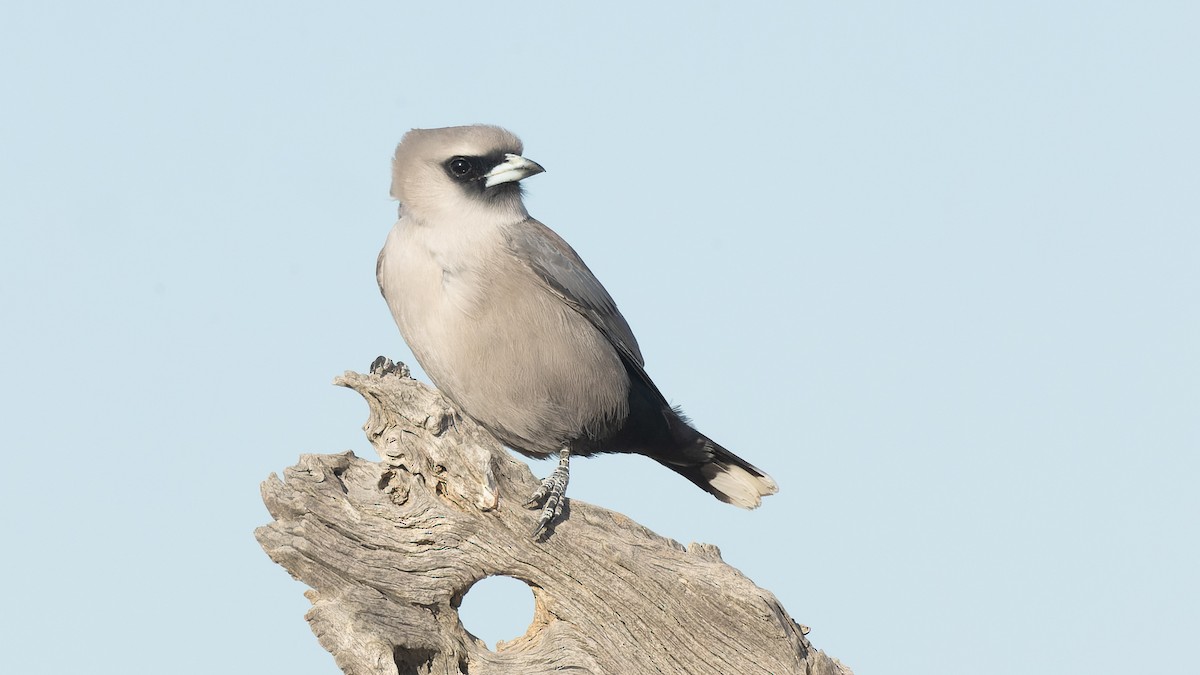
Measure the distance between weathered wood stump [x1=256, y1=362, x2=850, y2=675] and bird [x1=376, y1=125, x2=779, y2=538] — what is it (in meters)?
0.47

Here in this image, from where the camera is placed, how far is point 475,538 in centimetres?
739

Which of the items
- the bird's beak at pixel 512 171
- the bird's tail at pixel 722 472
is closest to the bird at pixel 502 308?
the bird's beak at pixel 512 171

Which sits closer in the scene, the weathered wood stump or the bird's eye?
the weathered wood stump

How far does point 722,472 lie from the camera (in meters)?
9.66

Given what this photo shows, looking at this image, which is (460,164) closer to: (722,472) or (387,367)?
(387,367)

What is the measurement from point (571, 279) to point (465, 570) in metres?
2.24

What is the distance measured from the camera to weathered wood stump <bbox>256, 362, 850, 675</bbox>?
23.4 ft

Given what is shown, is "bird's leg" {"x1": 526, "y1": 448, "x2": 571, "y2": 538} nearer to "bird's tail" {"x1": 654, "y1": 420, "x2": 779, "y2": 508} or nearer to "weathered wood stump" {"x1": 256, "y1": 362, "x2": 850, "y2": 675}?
"weathered wood stump" {"x1": 256, "y1": 362, "x2": 850, "y2": 675}

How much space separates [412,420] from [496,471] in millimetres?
542

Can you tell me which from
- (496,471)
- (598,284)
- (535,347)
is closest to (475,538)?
(496,471)

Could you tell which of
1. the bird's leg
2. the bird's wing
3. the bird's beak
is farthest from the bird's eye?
the bird's leg

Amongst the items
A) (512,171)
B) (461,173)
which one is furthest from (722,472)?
(461,173)

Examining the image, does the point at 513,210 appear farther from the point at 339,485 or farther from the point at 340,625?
the point at 340,625

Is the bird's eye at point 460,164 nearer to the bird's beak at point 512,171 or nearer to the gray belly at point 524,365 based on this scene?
the bird's beak at point 512,171
